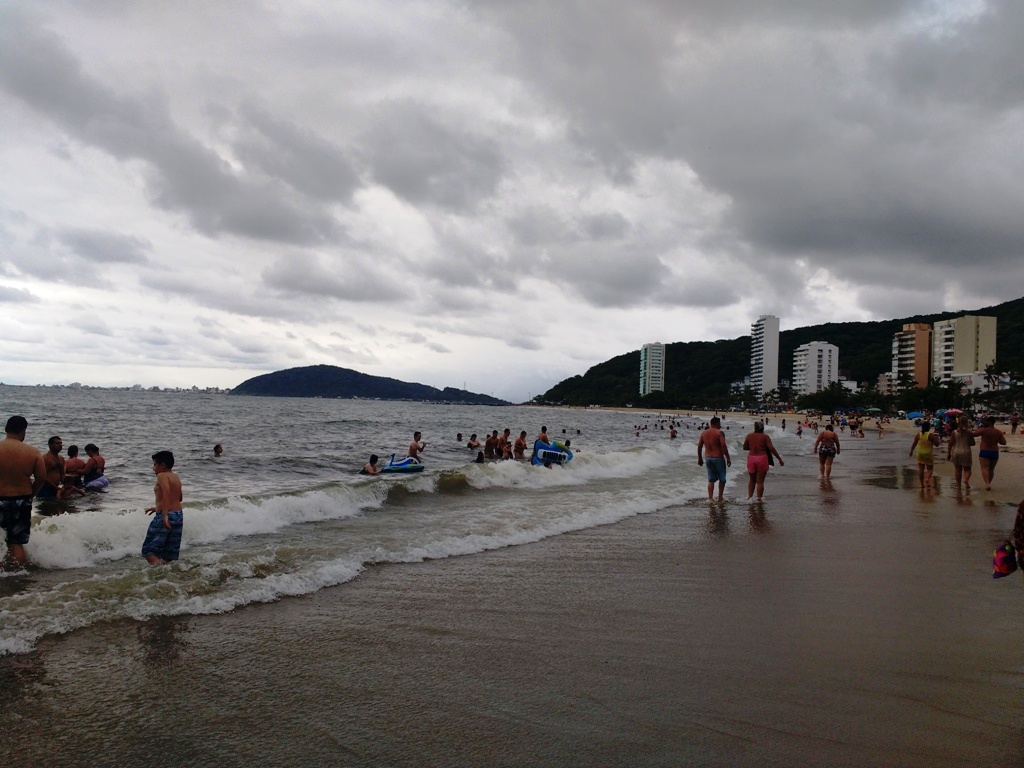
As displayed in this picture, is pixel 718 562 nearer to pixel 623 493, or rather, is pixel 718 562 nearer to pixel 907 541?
pixel 907 541

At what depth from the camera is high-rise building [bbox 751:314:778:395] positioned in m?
164

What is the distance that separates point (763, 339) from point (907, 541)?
171 m

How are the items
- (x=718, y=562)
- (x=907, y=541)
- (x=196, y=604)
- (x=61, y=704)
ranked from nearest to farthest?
(x=61, y=704) → (x=196, y=604) → (x=718, y=562) → (x=907, y=541)

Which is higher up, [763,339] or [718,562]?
[763,339]

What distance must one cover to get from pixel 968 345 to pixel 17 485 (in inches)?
5744

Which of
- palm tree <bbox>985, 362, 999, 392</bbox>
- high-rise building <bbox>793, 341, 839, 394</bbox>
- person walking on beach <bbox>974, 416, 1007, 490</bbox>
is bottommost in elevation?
person walking on beach <bbox>974, 416, 1007, 490</bbox>

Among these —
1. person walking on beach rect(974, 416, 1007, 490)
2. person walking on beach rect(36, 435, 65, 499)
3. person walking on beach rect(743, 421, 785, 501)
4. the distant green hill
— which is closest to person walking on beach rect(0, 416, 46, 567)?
person walking on beach rect(36, 435, 65, 499)

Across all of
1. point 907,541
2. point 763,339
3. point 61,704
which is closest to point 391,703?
point 61,704

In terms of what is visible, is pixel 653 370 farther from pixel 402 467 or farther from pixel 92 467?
pixel 92 467

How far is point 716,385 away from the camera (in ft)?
593

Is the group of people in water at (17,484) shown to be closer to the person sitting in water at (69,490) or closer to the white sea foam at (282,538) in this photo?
the white sea foam at (282,538)

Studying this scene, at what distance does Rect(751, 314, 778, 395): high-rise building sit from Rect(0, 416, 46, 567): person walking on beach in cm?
16594

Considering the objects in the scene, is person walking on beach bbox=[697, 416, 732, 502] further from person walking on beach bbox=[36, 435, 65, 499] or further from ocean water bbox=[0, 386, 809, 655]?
person walking on beach bbox=[36, 435, 65, 499]

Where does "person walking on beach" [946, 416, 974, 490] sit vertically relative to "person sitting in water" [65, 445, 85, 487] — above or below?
above
